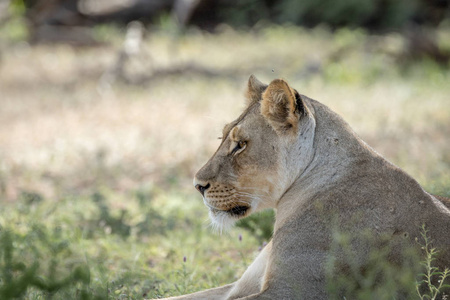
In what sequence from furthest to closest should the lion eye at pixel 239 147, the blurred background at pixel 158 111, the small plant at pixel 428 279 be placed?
the blurred background at pixel 158 111 < the lion eye at pixel 239 147 < the small plant at pixel 428 279

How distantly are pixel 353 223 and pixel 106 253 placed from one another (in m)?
2.27

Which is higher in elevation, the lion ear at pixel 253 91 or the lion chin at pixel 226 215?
the lion ear at pixel 253 91

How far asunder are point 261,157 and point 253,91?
45 cm

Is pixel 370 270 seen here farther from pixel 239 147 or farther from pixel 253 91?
pixel 253 91

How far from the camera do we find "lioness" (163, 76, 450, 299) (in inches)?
110

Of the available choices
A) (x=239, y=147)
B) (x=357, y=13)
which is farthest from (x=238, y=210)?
(x=357, y=13)

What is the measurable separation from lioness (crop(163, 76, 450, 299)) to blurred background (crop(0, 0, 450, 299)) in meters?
0.54

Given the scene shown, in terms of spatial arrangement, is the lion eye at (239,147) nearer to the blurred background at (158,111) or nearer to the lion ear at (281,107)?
the lion ear at (281,107)

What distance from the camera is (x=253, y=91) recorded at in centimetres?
343

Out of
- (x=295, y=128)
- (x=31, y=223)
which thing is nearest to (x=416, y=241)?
(x=295, y=128)

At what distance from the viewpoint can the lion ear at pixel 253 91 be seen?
11.1ft

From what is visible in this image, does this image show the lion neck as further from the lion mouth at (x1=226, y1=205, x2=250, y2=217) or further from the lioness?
the lion mouth at (x1=226, y1=205, x2=250, y2=217)

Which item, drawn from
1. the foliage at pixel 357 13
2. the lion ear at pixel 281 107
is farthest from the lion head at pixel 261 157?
the foliage at pixel 357 13

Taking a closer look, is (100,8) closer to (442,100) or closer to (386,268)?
(442,100)
